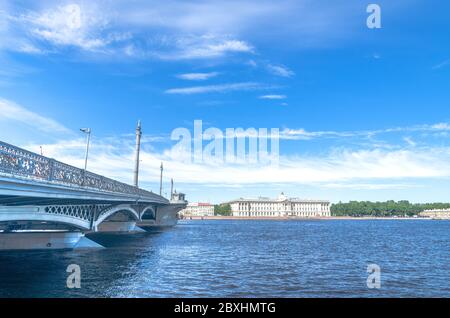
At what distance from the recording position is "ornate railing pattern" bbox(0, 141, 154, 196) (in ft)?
72.7

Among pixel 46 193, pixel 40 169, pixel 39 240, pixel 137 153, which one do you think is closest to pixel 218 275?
pixel 46 193

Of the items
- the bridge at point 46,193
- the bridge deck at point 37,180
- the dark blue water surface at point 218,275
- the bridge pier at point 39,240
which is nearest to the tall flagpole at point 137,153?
the bridge at point 46,193

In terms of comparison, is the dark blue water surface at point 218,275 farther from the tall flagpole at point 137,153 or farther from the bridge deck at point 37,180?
the tall flagpole at point 137,153

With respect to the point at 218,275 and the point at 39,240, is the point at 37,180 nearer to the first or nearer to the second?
the point at 218,275

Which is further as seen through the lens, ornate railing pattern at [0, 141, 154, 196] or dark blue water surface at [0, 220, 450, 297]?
dark blue water surface at [0, 220, 450, 297]

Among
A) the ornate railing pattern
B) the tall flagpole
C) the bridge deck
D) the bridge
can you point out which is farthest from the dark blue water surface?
the tall flagpole

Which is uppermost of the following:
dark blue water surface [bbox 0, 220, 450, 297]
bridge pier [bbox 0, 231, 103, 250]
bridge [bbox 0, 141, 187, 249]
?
bridge [bbox 0, 141, 187, 249]

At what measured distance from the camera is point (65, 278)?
2886 cm

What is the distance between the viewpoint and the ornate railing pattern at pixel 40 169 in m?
22.2

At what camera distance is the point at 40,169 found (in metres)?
28.0

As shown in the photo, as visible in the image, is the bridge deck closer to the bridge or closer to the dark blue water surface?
the bridge

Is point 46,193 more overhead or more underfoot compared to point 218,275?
more overhead
